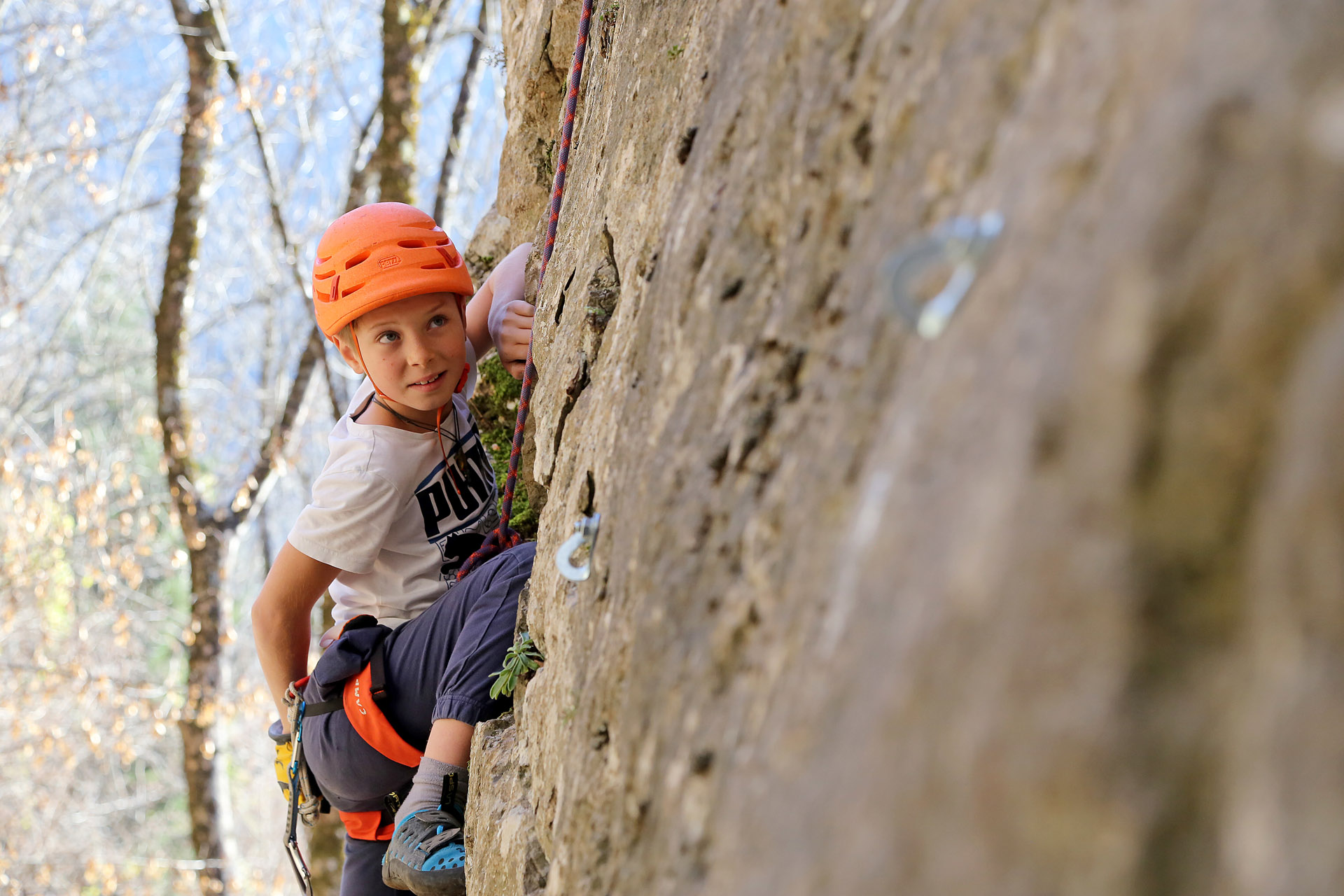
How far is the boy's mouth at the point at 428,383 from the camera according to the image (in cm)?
336

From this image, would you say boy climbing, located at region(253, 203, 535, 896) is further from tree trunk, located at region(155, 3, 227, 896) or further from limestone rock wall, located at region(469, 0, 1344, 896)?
tree trunk, located at region(155, 3, 227, 896)

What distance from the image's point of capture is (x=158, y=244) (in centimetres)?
1545

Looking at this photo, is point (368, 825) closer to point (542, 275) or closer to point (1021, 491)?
point (542, 275)

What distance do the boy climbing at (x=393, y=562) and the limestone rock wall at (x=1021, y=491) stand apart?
4.83 ft

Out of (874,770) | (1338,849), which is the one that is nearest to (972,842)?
(874,770)

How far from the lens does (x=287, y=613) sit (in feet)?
10.8

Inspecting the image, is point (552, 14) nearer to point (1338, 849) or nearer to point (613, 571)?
point (613, 571)

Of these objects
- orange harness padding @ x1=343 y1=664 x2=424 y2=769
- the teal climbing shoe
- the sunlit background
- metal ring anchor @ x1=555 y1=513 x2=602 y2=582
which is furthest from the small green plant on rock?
the sunlit background

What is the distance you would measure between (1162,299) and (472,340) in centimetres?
327

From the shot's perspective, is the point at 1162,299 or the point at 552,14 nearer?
the point at 1162,299

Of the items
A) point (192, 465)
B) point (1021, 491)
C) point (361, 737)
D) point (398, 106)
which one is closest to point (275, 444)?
point (192, 465)

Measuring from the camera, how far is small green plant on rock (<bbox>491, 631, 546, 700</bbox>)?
2.59 metres

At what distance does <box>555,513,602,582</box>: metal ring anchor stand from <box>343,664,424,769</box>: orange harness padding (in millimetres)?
1317

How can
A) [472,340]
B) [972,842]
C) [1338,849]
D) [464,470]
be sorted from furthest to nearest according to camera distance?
[472,340]
[464,470]
[972,842]
[1338,849]
